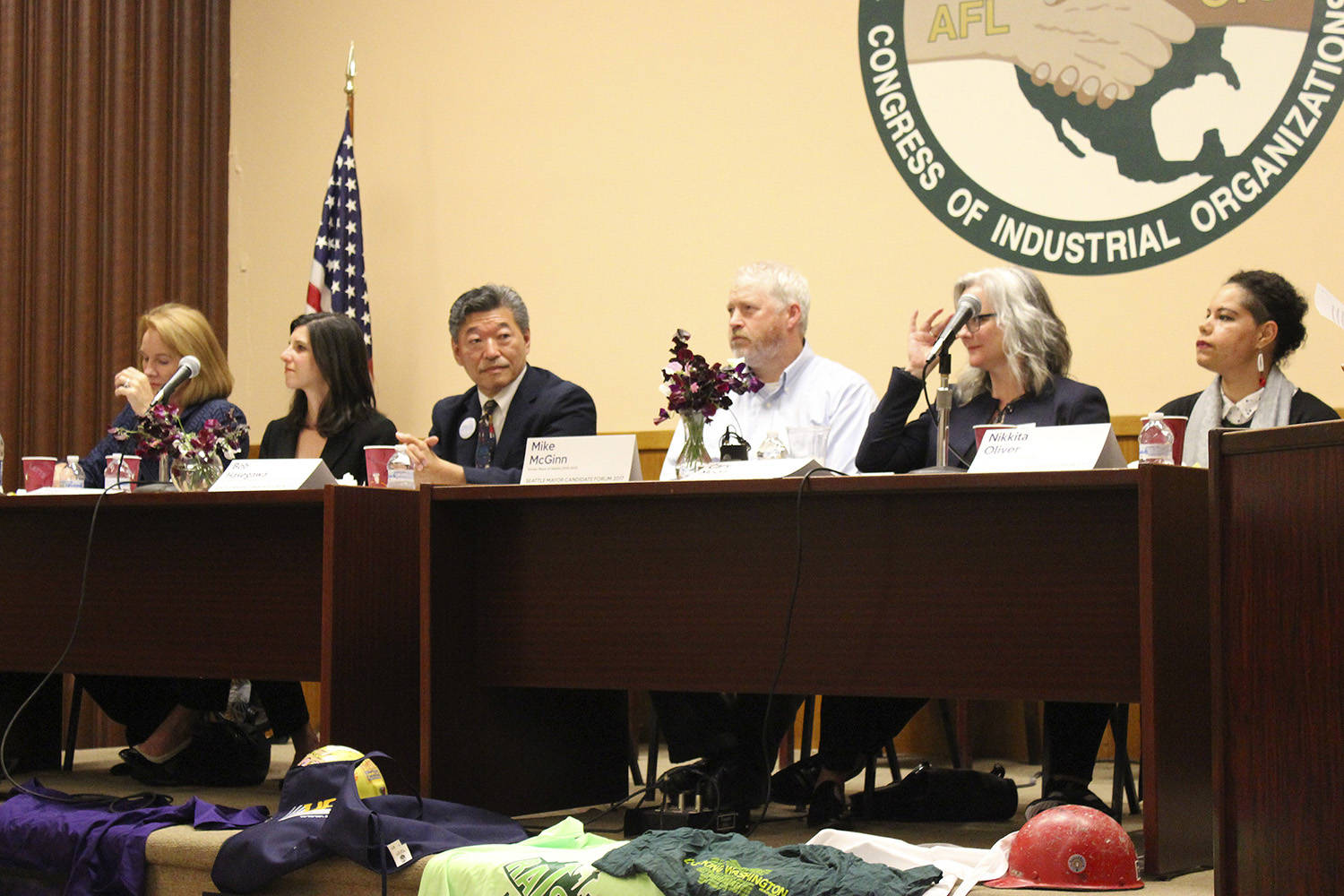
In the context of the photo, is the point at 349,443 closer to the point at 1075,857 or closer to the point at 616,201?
the point at 616,201

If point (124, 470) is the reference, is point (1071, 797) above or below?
below

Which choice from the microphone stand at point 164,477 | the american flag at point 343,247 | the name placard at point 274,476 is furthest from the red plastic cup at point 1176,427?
the american flag at point 343,247

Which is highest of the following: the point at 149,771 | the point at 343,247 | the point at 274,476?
the point at 343,247

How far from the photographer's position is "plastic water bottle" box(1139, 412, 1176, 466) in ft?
7.66

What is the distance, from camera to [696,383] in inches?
107

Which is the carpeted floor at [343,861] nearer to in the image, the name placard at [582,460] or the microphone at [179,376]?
the name placard at [582,460]

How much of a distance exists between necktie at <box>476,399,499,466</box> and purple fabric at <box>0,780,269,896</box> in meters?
1.20

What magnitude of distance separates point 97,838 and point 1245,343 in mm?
2609

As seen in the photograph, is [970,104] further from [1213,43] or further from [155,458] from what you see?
[155,458]

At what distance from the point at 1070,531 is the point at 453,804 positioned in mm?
1157

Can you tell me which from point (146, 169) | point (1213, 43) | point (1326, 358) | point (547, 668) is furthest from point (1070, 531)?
point (146, 169)

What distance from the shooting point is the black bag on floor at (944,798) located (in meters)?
A: 2.78

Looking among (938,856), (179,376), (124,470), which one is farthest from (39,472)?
(938,856)

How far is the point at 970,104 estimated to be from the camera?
425 cm
